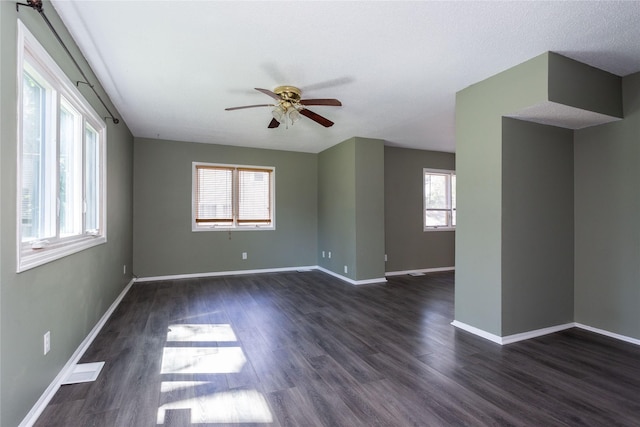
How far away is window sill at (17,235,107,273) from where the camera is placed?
1727mm

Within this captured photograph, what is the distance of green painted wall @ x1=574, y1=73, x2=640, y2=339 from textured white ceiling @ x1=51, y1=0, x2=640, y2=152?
25.0 inches

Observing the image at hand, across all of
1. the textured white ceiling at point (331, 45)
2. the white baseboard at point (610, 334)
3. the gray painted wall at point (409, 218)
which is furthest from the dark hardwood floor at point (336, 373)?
the textured white ceiling at point (331, 45)

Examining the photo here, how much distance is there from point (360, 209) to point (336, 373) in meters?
3.32

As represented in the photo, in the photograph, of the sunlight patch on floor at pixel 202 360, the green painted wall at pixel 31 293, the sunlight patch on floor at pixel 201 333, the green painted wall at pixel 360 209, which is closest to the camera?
the green painted wall at pixel 31 293

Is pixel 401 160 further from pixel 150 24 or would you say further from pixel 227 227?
pixel 150 24

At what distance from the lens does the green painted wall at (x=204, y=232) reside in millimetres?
5516

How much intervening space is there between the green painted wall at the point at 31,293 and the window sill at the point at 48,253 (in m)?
0.05

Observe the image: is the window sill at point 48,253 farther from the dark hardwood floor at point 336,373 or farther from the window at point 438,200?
the window at point 438,200

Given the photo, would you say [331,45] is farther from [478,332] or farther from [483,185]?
[478,332]

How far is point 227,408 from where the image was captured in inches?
77.0

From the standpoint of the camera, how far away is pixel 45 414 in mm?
1888

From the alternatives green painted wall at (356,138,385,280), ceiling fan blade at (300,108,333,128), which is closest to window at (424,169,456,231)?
green painted wall at (356,138,385,280)

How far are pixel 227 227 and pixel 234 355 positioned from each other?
3.69 meters

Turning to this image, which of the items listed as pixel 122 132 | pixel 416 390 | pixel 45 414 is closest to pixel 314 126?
pixel 122 132
